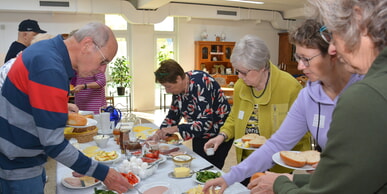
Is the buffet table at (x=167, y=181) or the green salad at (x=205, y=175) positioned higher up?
the green salad at (x=205, y=175)

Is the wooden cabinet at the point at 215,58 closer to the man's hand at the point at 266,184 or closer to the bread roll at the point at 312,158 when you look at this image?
the bread roll at the point at 312,158

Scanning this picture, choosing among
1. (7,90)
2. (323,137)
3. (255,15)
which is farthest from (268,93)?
(255,15)

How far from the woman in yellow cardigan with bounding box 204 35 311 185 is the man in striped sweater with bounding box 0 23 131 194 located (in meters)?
0.78

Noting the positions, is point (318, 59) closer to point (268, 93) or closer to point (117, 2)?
point (268, 93)

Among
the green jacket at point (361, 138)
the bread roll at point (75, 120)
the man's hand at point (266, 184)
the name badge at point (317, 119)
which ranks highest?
the green jacket at point (361, 138)

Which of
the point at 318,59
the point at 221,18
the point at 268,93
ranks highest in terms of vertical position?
the point at 221,18

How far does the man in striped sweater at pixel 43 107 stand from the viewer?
1120 millimetres

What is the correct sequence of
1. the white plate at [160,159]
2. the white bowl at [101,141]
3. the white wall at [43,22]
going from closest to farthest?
the white plate at [160,159]
the white bowl at [101,141]
the white wall at [43,22]

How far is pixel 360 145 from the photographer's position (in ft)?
1.89

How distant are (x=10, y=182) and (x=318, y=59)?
1476 millimetres

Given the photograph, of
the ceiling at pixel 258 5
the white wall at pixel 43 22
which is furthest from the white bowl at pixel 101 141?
the white wall at pixel 43 22

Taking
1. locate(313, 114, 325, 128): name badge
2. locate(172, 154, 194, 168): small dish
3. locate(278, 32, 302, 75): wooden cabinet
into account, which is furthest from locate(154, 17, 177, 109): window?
locate(313, 114, 325, 128): name badge

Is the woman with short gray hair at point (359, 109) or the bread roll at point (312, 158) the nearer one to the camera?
the woman with short gray hair at point (359, 109)

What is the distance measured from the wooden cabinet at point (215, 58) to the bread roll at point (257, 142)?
20.6 feet
